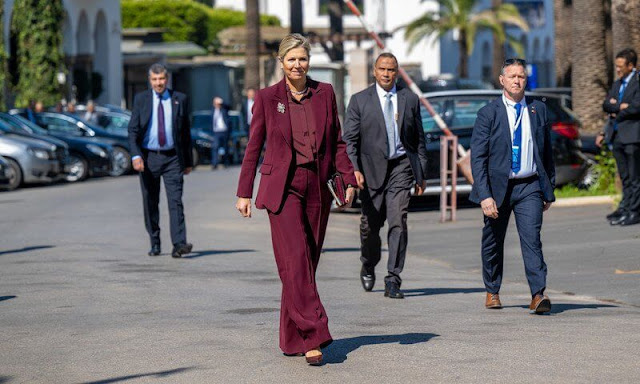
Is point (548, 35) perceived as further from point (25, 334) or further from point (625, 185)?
point (25, 334)

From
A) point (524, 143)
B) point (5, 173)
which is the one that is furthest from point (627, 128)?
point (5, 173)

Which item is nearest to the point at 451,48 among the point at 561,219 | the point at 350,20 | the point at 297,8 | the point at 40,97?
the point at 350,20

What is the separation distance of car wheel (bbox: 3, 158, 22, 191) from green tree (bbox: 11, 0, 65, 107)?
647 inches

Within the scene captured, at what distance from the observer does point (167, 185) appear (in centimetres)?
1388

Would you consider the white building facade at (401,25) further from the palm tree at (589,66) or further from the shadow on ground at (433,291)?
the shadow on ground at (433,291)

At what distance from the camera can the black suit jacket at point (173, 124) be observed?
13820 millimetres

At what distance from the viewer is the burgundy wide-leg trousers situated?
7.82 metres

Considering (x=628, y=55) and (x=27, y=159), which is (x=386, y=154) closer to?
(x=628, y=55)

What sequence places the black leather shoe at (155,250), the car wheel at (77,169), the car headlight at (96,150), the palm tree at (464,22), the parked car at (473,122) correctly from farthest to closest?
the palm tree at (464,22) → the car headlight at (96,150) → the car wheel at (77,169) → the parked car at (473,122) → the black leather shoe at (155,250)

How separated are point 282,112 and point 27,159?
776 inches

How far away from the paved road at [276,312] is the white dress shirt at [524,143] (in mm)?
1000

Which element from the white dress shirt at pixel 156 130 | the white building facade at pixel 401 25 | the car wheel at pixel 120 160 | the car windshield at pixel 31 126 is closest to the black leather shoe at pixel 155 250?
the white dress shirt at pixel 156 130

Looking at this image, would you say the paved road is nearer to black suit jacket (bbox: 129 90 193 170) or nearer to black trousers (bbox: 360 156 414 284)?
black trousers (bbox: 360 156 414 284)

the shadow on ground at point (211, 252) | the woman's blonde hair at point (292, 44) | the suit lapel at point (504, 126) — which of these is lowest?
the shadow on ground at point (211, 252)
